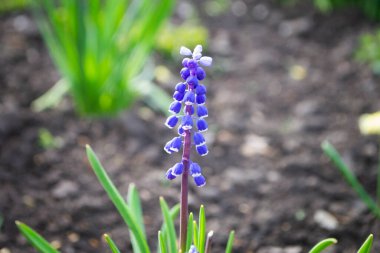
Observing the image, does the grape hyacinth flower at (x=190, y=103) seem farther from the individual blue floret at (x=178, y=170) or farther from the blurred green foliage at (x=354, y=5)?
the blurred green foliage at (x=354, y=5)

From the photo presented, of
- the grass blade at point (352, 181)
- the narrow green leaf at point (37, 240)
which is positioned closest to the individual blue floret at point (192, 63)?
the narrow green leaf at point (37, 240)

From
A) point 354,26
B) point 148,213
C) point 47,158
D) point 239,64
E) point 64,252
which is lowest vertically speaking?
point 64,252

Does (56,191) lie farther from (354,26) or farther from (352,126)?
(354,26)

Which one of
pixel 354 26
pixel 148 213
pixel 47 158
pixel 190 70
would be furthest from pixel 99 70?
pixel 354 26

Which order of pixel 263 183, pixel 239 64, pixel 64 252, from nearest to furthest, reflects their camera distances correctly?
pixel 64 252, pixel 263 183, pixel 239 64

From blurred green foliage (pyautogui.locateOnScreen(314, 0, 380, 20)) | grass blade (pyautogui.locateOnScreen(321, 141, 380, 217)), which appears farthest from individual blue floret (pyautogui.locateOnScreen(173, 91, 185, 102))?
blurred green foliage (pyautogui.locateOnScreen(314, 0, 380, 20))

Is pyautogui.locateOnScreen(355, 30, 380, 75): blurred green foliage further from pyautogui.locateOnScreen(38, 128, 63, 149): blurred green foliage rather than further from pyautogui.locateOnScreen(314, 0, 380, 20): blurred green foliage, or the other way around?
pyautogui.locateOnScreen(38, 128, 63, 149): blurred green foliage
